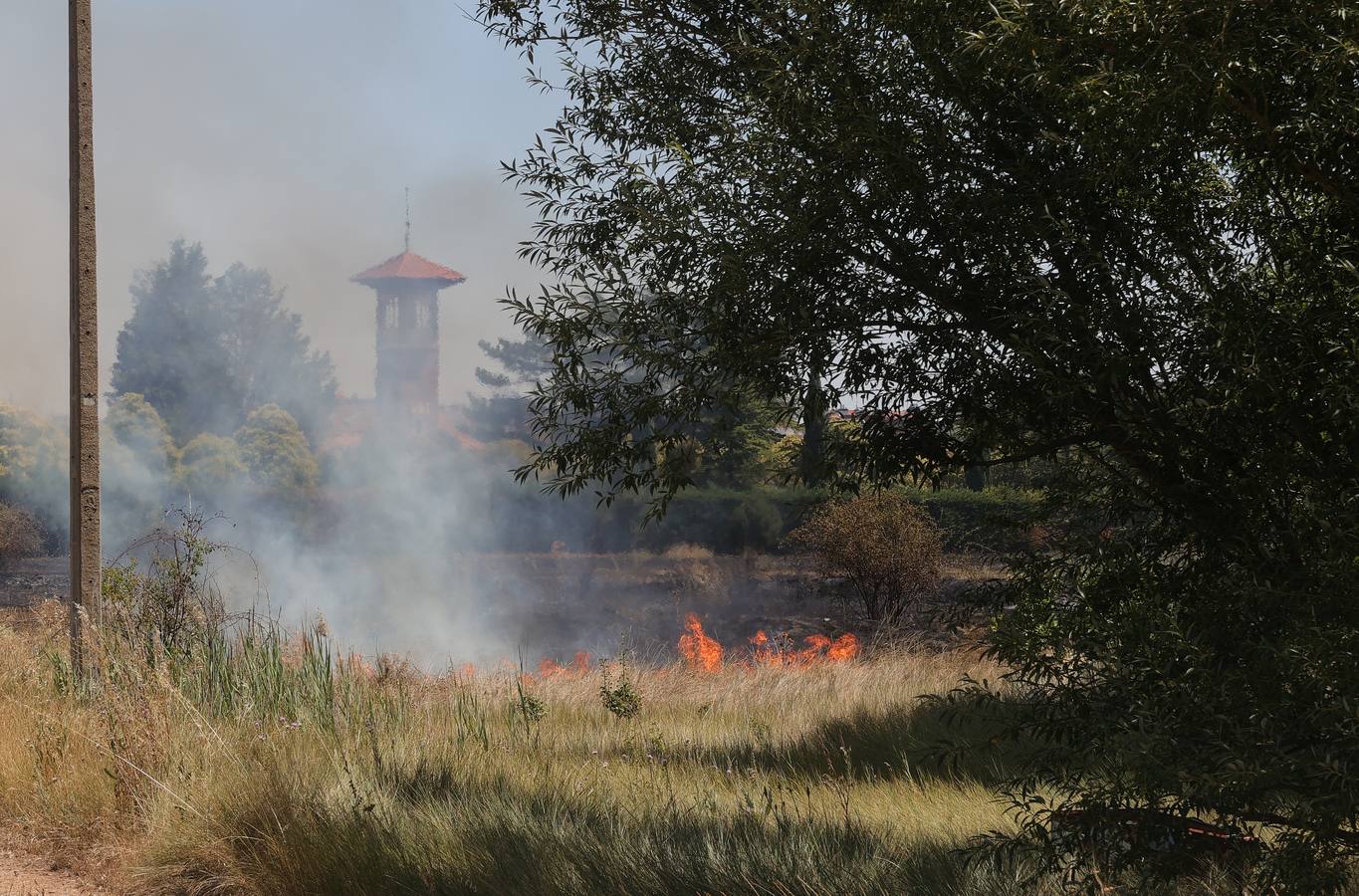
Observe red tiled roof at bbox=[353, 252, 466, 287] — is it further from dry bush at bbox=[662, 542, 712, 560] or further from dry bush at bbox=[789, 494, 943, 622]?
dry bush at bbox=[789, 494, 943, 622]

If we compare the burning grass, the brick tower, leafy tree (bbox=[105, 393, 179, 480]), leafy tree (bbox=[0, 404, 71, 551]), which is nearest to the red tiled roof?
the brick tower

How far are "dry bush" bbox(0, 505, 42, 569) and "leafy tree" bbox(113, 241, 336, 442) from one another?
6.65 m

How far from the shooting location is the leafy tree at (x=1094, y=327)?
353 cm

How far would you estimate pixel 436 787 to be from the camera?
631 cm

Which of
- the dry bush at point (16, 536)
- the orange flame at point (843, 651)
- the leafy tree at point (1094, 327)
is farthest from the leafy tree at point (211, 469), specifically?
the leafy tree at point (1094, 327)

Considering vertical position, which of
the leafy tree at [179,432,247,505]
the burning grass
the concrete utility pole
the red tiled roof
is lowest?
the burning grass

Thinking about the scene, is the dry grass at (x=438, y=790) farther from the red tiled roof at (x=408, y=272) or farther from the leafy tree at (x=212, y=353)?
the red tiled roof at (x=408, y=272)

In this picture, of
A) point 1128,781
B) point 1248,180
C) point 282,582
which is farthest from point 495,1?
point 282,582

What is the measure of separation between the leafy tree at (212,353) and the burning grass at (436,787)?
27.3m

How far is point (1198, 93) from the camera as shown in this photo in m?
3.65

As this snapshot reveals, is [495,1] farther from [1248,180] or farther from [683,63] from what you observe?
[1248,180]

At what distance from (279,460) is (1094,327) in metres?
28.8

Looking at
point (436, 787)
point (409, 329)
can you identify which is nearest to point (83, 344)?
point (436, 787)

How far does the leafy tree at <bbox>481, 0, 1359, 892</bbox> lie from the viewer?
3527 millimetres
